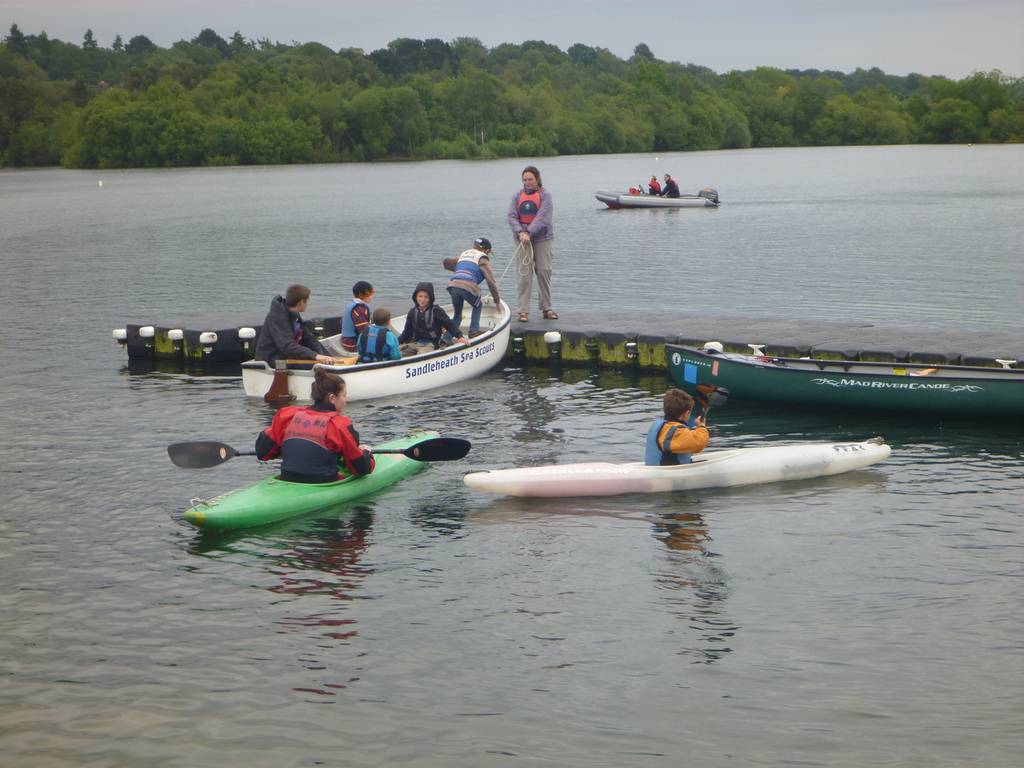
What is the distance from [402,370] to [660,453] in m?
6.18

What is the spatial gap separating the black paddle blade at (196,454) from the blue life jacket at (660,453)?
4823 millimetres

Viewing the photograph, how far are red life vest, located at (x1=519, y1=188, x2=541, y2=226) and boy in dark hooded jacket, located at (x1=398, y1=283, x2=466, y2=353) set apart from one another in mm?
2656

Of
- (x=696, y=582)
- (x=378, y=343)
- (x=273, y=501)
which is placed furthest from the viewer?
(x=378, y=343)

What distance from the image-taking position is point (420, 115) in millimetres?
145750

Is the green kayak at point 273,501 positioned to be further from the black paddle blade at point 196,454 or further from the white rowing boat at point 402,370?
the white rowing boat at point 402,370

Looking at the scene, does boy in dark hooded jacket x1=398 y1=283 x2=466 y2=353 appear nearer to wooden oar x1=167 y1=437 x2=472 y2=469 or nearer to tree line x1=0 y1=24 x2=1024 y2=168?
wooden oar x1=167 y1=437 x2=472 y2=469

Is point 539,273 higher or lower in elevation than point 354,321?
higher

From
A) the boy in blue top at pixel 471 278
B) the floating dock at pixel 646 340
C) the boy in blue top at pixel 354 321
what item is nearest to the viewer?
the floating dock at pixel 646 340

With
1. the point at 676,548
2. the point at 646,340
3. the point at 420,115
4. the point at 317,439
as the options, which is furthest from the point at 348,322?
the point at 420,115

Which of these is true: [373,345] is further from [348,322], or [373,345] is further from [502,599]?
[502,599]

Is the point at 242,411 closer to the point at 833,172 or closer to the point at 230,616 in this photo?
the point at 230,616

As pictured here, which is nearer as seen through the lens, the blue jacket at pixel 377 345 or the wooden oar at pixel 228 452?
the wooden oar at pixel 228 452

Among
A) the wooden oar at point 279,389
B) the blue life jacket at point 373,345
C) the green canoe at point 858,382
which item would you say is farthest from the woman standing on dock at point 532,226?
the wooden oar at point 279,389

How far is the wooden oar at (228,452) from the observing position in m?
14.0
